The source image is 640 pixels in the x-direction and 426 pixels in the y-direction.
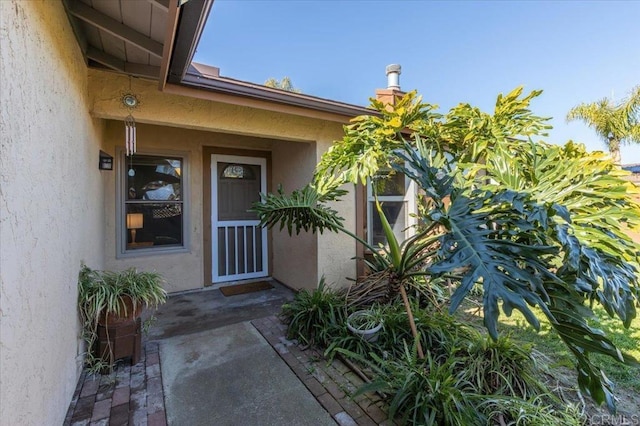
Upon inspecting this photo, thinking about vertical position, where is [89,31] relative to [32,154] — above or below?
above

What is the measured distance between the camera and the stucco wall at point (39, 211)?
1.30 m

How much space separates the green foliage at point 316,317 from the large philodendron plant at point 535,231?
1.45m

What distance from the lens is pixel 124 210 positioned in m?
4.60

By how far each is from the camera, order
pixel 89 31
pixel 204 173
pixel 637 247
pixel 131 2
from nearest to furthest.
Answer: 1. pixel 637 247
2. pixel 131 2
3. pixel 89 31
4. pixel 204 173

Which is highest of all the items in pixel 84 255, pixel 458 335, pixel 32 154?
pixel 32 154

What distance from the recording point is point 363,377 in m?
2.70

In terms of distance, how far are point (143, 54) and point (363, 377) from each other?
3724 millimetres

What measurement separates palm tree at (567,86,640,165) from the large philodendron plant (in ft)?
39.5

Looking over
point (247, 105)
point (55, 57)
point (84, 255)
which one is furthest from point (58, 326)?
point (247, 105)

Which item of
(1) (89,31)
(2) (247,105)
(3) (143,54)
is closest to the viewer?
(1) (89,31)

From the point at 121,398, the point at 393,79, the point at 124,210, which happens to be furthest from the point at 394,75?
the point at 121,398

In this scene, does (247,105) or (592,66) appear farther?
(592,66)

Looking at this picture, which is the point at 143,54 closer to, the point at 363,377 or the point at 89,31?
the point at 89,31

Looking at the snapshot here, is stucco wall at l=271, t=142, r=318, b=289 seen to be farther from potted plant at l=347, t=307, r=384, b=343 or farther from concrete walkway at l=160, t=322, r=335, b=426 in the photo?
concrete walkway at l=160, t=322, r=335, b=426
